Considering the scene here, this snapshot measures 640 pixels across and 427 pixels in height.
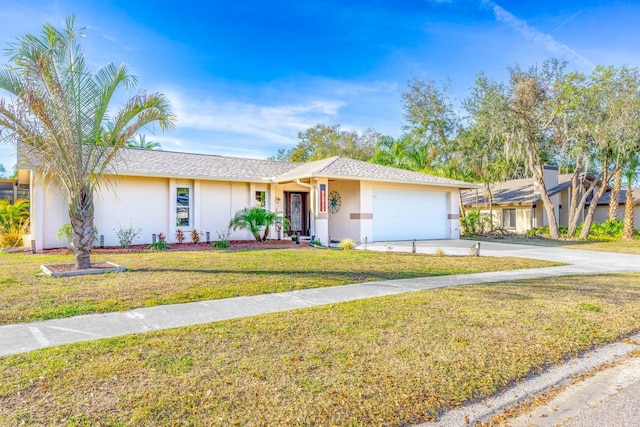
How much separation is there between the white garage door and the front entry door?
357cm

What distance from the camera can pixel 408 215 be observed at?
1827 centimetres

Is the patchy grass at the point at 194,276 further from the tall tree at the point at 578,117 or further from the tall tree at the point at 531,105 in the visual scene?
the tall tree at the point at 578,117

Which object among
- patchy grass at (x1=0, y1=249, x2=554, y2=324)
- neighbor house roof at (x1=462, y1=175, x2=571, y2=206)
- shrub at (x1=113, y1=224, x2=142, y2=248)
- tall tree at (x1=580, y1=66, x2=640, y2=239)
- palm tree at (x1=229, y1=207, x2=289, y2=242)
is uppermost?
tall tree at (x1=580, y1=66, x2=640, y2=239)

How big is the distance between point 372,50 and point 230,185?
8.27 metres

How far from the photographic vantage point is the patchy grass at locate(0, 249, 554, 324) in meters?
6.20

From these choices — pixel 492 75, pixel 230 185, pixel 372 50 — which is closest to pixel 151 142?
pixel 230 185

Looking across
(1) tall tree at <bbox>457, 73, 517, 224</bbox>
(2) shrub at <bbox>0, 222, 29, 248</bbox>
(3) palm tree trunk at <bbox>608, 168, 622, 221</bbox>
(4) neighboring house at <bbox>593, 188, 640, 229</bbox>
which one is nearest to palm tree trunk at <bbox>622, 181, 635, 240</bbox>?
(3) palm tree trunk at <bbox>608, 168, 622, 221</bbox>

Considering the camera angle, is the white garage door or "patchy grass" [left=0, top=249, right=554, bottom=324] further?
the white garage door

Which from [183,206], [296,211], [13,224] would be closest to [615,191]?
[296,211]

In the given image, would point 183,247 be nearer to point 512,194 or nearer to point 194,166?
point 194,166

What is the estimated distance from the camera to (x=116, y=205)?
1420 centimetres

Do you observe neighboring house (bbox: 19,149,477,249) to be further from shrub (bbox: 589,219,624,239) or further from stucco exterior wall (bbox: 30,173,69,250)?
shrub (bbox: 589,219,624,239)

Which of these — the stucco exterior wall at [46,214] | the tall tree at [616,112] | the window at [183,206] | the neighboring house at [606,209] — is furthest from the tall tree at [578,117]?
the stucco exterior wall at [46,214]

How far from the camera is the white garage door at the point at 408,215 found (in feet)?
57.1
